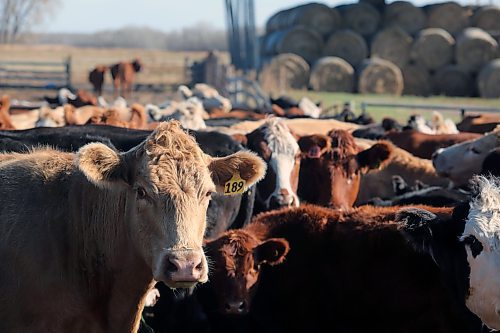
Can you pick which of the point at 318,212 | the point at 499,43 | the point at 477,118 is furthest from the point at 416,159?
the point at 499,43

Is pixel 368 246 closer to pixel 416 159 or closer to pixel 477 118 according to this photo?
pixel 416 159

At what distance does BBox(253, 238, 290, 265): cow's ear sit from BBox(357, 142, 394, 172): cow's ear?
274cm

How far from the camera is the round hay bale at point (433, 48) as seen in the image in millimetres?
27922

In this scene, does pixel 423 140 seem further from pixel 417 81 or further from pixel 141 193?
pixel 417 81

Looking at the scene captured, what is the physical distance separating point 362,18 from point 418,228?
2633 centimetres

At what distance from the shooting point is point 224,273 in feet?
16.8

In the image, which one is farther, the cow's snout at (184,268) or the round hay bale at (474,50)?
the round hay bale at (474,50)

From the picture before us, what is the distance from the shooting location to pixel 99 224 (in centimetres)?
432

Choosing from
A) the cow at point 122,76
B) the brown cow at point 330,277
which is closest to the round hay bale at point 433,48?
the cow at point 122,76

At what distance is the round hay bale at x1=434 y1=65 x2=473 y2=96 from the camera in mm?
27656

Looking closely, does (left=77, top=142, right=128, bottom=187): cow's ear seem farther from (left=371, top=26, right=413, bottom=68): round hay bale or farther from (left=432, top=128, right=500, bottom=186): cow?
(left=371, top=26, right=413, bottom=68): round hay bale

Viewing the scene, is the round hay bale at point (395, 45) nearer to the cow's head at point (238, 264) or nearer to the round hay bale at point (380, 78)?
the round hay bale at point (380, 78)

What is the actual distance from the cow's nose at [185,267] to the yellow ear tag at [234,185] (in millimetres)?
703

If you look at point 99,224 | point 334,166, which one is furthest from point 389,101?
point 99,224
